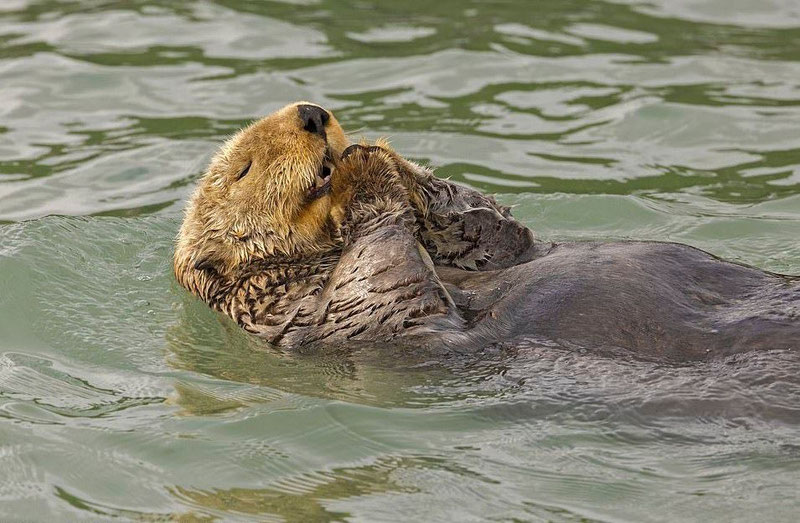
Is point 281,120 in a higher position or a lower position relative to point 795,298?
higher

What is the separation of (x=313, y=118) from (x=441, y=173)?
2912 mm

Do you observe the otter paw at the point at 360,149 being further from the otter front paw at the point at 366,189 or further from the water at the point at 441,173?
the water at the point at 441,173

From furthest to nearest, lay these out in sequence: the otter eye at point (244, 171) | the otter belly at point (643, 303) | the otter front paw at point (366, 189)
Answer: the otter eye at point (244, 171)
the otter front paw at point (366, 189)
the otter belly at point (643, 303)

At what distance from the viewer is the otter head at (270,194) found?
17.8 feet

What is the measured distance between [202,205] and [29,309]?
3.49ft

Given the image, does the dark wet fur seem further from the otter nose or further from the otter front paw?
the otter nose

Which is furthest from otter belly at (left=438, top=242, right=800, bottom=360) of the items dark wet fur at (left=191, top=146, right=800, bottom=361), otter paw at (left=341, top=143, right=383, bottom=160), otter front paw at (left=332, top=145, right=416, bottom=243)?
otter paw at (left=341, top=143, right=383, bottom=160)

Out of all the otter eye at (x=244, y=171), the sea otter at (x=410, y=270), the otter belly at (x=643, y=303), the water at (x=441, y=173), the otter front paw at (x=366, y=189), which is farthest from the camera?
the otter eye at (x=244, y=171)

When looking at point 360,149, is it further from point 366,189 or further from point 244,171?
point 244,171

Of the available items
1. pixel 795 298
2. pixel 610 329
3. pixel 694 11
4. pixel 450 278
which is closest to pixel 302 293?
pixel 450 278

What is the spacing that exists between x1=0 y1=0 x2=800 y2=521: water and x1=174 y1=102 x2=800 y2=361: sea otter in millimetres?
144

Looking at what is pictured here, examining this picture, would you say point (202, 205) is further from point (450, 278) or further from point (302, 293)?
point (450, 278)

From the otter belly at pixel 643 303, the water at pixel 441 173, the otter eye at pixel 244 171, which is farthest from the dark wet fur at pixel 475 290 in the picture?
the otter eye at pixel 244 171

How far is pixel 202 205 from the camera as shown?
5.84 metres
